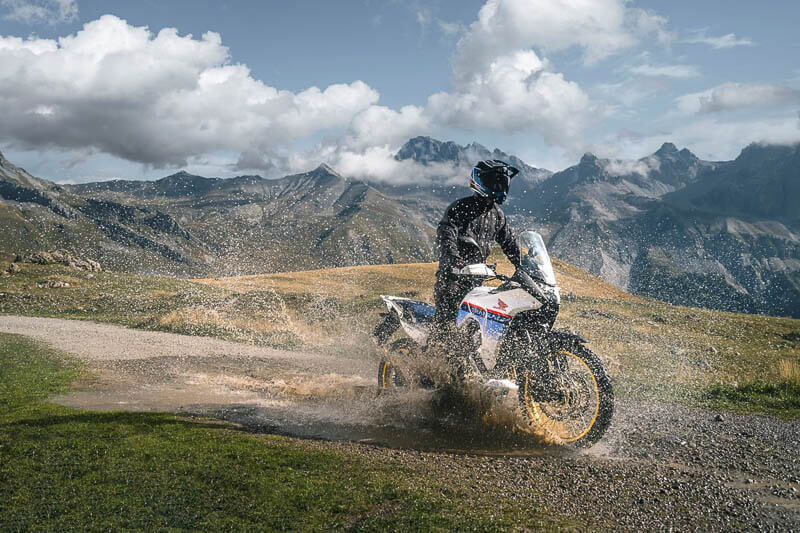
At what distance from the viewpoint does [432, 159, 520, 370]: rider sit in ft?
27.1

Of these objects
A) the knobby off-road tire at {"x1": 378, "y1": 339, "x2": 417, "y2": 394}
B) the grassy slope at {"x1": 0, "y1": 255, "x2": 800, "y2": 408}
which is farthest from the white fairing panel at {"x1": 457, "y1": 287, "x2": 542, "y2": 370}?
the grassy slope at {"x1": 0, "y1": 255, "x2": 800, "y2": 408}

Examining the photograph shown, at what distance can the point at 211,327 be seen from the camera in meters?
20.7

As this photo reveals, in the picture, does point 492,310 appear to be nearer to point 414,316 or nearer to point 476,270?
point 476,270

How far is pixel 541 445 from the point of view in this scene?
683 cm

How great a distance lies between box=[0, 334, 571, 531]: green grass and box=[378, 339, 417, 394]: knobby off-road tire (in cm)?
294

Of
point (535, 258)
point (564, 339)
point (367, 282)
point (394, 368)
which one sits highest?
point (535, 258)

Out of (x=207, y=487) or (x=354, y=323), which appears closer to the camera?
(x=207, y=487)

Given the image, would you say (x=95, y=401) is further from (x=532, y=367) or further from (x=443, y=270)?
(x=532, y=367)

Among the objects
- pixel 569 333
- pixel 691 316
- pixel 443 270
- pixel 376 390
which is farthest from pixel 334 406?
pixel 691 316

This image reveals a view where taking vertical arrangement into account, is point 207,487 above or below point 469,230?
below

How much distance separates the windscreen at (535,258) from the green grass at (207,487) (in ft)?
10.7

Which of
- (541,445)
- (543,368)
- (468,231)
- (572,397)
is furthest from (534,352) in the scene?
(468,231)

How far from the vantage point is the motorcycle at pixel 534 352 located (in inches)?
264

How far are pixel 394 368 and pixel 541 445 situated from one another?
11.2ft
